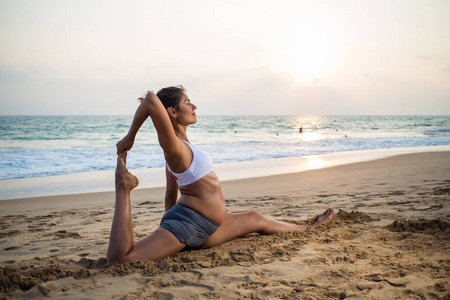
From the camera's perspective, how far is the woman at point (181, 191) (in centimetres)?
298

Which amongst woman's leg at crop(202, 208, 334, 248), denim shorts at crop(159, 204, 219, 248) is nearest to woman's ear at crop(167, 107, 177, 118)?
denim shorts at crop(159, 204, 219, 248)

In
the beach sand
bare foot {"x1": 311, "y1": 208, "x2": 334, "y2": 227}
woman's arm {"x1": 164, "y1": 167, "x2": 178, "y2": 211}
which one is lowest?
the beach sand

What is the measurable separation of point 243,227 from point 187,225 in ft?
2.49

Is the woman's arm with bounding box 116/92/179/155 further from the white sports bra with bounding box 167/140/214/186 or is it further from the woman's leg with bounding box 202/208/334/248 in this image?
the woman's leg with bounding box 202/208/334/248

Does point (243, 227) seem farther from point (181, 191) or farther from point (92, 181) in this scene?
point (92, 181)

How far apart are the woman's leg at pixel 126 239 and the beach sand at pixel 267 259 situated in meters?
0.09

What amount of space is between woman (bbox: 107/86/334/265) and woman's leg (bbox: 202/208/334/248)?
12mm

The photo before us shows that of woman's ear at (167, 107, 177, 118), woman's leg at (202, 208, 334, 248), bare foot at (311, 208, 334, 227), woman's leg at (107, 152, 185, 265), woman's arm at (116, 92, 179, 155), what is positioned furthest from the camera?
bare foot at (311, 208, 334, 227)

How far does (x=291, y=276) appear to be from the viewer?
2.73m

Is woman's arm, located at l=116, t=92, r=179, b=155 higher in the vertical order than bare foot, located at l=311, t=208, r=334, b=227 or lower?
higher

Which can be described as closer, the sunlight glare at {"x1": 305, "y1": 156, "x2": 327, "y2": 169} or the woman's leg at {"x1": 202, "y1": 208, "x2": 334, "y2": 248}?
the woman's leg at {"x1": 202, "y1": 208, "x2": 334, "y2": 248}

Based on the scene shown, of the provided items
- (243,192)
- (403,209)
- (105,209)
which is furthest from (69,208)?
(403,209)

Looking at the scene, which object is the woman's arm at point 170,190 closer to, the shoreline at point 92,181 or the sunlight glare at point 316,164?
the shoreline at point 92,181

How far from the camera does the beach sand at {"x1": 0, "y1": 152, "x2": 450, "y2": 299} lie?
98.5 inches
